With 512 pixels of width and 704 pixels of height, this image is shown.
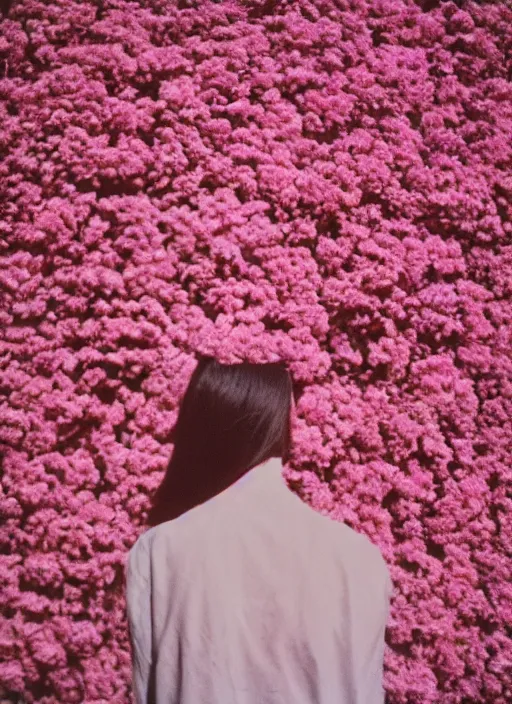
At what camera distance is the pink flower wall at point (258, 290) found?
6.13 feet

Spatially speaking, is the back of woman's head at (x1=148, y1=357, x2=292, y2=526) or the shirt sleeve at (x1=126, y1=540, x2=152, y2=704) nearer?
the shirt sleeve at (x1=126, y1=540, x2=152, y2=704)

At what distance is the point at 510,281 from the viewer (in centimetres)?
206

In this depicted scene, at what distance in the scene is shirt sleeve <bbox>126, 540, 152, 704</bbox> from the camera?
1.46 metres

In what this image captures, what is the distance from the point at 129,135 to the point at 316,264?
33.5 inches

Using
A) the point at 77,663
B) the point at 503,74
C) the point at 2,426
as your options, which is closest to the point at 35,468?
the point at 2,426

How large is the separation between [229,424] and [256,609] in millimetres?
515

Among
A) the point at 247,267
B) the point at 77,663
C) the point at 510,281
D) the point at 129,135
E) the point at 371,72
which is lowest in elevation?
the point at 77,663

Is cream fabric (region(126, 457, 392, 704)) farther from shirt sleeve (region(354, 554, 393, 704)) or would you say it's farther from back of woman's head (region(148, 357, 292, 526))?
back of woman's head (region(148, 357, 292, 526))

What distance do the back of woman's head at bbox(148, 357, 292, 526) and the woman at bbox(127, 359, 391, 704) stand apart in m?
0.07

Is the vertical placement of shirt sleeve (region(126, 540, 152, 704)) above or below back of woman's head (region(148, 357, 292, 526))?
below

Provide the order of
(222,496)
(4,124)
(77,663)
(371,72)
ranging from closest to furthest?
(222,496), (77,663), (4,124), (371,72)

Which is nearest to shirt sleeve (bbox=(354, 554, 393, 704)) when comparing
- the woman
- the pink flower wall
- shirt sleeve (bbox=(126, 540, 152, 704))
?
the woman

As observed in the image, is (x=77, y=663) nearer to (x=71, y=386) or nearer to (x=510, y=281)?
(x=71, y=386)

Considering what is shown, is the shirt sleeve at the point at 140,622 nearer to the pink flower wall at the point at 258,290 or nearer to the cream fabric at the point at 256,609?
the cream fabric at the point at 256,609
